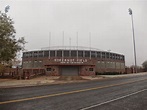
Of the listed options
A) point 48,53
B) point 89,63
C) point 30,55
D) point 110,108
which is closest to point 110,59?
point 89,63

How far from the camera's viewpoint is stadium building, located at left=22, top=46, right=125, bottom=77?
41.1 meters

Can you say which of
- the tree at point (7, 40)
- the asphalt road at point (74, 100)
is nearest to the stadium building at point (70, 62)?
the tree at point (7, 40)

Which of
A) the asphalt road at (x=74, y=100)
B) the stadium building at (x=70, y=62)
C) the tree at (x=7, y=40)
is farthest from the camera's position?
the stadium building at (x=70, y=62)

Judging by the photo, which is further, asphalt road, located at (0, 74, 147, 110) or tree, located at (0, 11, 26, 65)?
tree, located at (0, 11, 26, 65)

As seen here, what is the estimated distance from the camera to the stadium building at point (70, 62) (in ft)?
135

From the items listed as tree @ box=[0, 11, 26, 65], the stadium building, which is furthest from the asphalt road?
the stadium building

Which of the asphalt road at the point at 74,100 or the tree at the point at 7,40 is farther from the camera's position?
the tree at the point at 7,40

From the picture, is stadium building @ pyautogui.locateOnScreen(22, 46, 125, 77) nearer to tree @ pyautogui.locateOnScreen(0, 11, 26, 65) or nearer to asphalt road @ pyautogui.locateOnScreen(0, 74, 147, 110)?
tree @ pyautogui.locateOnScreen(0, 11, 26, 65)

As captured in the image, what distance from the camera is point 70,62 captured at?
41.1 meters

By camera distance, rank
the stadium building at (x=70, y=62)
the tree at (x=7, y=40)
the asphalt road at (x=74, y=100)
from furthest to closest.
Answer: the stadium building at (x=70, y=62) → the tree at (x=7, y=40) → the asphalt road at (x=74, y=100)

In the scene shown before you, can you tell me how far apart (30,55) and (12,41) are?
3191 centimetres

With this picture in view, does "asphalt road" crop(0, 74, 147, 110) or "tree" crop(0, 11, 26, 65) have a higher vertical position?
"tree" crop(0, 11, 26, 65)

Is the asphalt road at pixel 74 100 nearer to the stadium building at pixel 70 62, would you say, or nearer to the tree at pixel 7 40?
the tree at pixel 7 40

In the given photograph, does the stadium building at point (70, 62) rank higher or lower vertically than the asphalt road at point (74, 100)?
higher
